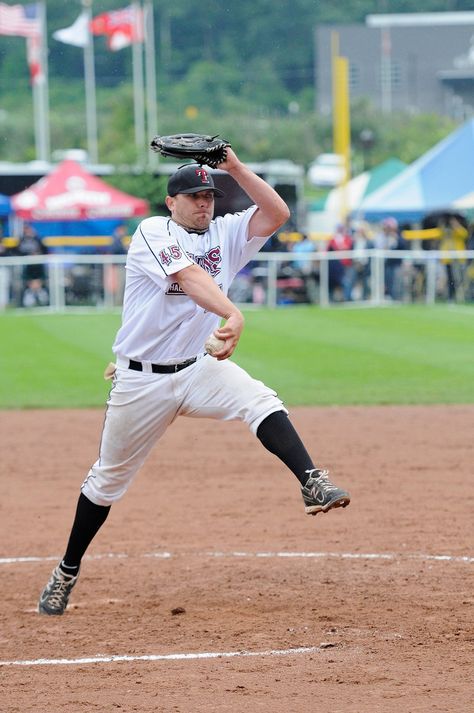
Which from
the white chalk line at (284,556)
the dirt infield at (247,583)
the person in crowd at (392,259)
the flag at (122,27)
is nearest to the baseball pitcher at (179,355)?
the dirt infield at (247,583)

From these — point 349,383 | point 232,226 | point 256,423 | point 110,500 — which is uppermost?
point 232,226

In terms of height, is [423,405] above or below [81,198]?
below

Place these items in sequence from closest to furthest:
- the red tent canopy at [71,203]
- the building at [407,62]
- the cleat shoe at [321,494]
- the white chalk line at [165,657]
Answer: the white chalk line at [165,657] < the cleat shoe at [321,494] < the red tent canopy at [71,203] < the building at [407,62]

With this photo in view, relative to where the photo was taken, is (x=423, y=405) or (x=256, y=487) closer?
(x=256, y=487)

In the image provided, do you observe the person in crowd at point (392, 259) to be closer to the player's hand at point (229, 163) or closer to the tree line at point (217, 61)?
the player's hand at point (229, 163)

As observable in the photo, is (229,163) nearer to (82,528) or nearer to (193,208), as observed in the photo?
(193,208)

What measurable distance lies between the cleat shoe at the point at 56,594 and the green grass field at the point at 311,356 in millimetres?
7036

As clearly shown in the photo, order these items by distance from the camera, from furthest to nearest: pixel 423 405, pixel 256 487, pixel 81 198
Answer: pixel 81 198, pixel 423 405, pixel 256 487

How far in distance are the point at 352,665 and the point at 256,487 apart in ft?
14.2

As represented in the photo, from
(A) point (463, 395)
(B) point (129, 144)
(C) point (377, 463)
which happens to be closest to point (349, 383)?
(A) point (463, 395)

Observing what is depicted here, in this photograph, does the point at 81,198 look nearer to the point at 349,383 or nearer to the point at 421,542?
the point at 349,383

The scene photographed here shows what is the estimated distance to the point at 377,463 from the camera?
33.7ft

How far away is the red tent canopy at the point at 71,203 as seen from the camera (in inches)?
1069

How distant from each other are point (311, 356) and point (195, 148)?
1130 centimetres
